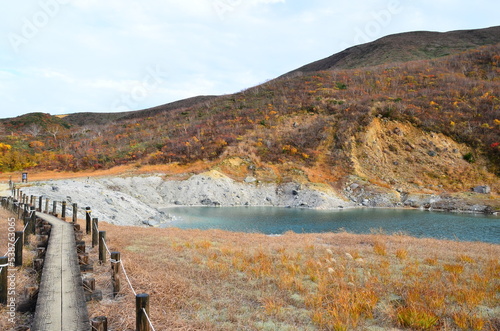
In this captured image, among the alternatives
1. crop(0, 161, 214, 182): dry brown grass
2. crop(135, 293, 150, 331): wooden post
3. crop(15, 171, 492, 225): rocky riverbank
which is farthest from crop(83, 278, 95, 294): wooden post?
crop(0, 161, 214, 182): dry brown grass

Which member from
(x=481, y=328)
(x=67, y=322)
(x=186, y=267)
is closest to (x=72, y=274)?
(x=67, y=322)

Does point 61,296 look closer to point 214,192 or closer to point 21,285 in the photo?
point 21,285

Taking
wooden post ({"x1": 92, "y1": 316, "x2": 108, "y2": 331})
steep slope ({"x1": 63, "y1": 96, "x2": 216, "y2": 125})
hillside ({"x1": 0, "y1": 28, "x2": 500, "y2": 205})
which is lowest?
wooden post ({"x1": 92, "y1": 316, "x2": 108, "y2": 331})

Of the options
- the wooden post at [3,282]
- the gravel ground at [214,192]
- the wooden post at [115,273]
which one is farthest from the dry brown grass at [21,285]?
the gravel ground at [214,192]

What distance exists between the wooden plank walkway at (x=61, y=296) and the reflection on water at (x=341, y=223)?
19536 mm

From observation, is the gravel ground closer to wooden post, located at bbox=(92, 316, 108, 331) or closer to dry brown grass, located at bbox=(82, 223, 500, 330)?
dry brown grass, located at bbox=(82, 223, 500, 330)

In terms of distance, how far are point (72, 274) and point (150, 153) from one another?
55917 millimetres

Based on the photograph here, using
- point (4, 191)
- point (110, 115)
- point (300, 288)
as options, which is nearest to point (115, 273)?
point (300, 288)

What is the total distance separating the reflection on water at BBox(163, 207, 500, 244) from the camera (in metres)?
28.2

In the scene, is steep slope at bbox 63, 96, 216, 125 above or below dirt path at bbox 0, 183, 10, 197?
above

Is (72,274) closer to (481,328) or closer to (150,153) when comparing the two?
(481,328)

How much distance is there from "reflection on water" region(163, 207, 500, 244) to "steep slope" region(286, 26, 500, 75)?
93.2 meters

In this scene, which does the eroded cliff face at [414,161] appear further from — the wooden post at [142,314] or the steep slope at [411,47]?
the steep slope at [411,47]

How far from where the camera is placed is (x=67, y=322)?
19.1ft
